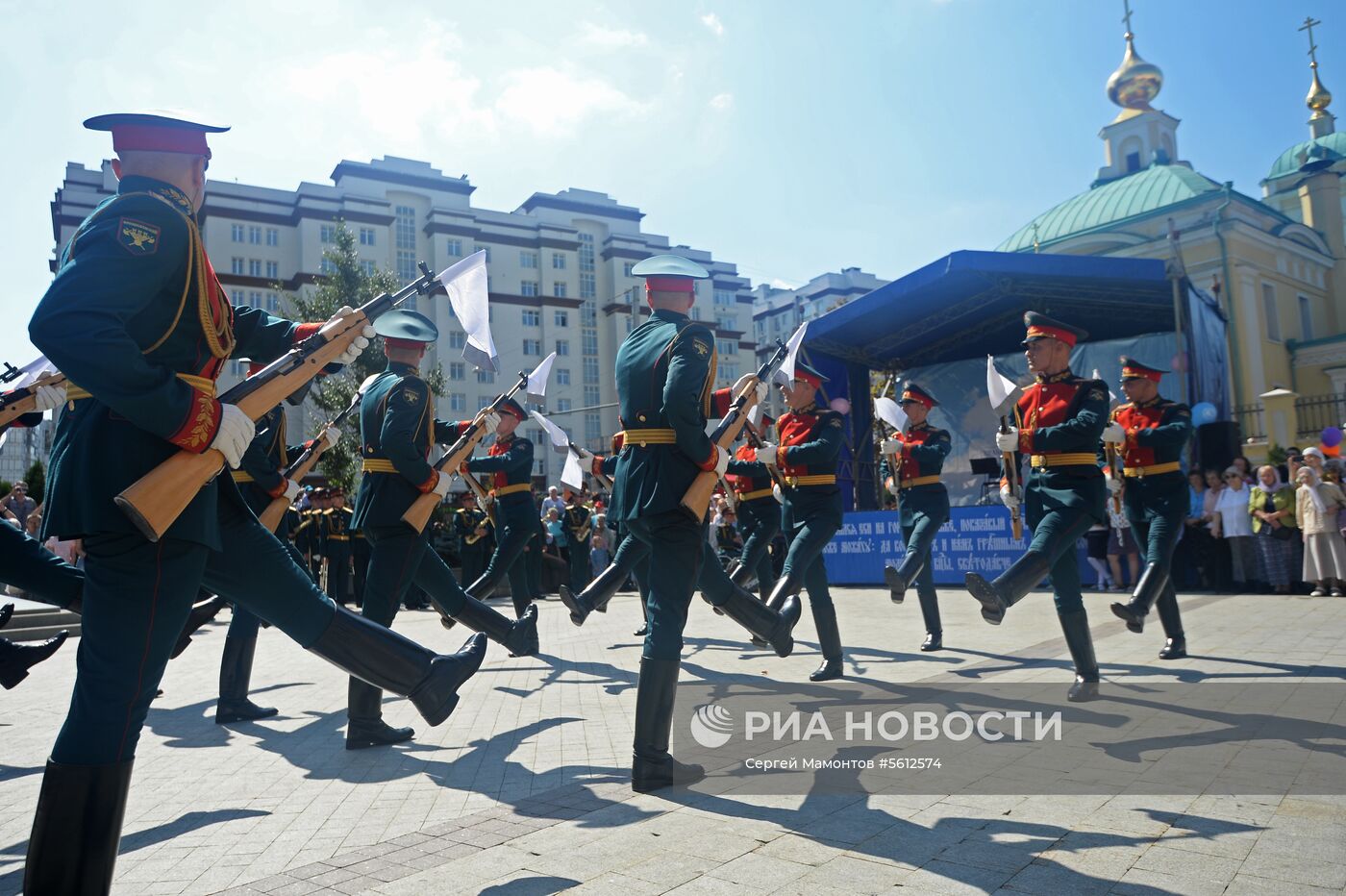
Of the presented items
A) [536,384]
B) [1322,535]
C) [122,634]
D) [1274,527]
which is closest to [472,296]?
[122,634]

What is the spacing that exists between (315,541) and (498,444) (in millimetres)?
8098

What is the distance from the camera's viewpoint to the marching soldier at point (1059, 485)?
5414 mm

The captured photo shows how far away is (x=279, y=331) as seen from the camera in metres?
3.44

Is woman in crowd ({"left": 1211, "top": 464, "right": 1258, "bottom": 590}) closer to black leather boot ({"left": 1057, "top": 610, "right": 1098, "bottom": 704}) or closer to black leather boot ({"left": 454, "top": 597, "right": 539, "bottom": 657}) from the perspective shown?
black leather boot ({"left": 1057, "top": 610, "right": 1098, "bottom": 704})

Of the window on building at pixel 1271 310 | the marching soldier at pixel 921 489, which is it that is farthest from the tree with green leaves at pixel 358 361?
the window on building at pixel 1271 310

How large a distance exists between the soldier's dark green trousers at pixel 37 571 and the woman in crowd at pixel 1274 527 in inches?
492

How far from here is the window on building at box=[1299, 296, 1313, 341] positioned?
3975cm

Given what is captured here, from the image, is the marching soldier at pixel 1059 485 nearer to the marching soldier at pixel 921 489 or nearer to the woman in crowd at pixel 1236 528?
the marching soldier at pixel 921 489

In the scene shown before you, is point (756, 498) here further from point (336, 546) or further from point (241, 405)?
point (336, 546)

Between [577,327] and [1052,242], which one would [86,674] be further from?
[577,327]

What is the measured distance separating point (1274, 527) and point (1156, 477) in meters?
6.09

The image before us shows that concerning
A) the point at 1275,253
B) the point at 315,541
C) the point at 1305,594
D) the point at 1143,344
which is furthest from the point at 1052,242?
the point at 315,541

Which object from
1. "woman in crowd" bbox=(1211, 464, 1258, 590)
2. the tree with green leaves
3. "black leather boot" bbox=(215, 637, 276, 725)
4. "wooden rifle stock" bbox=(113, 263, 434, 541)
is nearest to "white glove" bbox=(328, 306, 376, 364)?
"wooden rifle stock" bbox=(113, 263, 434, 541)

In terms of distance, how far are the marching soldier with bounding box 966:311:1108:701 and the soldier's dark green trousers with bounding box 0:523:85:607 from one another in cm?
440
